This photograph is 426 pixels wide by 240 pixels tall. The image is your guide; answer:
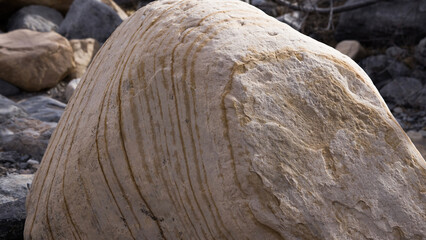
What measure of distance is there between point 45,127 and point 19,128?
215mm

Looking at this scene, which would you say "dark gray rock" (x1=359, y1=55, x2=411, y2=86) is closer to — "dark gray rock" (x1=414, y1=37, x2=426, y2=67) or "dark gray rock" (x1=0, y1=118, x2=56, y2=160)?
"dark gray rock" (x1=414, y1=37, x2=426, y2=67)

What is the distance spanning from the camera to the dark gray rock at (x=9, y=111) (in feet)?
14.6

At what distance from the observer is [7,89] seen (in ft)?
17.8

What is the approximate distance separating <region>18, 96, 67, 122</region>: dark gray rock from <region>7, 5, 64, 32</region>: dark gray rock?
1.81 metres

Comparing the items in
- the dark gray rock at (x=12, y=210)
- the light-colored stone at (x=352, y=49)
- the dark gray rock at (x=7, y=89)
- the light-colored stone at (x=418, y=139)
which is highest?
the dark gray rock at (x=12, y=210)

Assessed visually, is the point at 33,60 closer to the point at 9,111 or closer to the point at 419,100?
the point at 9,111

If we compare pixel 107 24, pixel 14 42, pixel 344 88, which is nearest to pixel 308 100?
pixel 344 88

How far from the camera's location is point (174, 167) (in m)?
2.02

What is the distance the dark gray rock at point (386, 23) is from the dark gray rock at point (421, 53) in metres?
0.30

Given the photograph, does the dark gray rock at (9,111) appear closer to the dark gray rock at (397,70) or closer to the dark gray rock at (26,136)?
the dark gray rock at (26,136)

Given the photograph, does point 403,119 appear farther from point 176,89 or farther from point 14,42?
point 14,42

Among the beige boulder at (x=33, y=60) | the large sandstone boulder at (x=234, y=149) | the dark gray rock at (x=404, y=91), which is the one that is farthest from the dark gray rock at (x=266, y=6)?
the large sandstone boulder at (x=234, y=149)

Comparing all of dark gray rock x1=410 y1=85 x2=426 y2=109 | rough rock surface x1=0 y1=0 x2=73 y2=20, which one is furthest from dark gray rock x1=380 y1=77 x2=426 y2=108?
rough rock surface x1=0 y1=0 x2=73 y2=20

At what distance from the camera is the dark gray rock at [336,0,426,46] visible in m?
5.96
